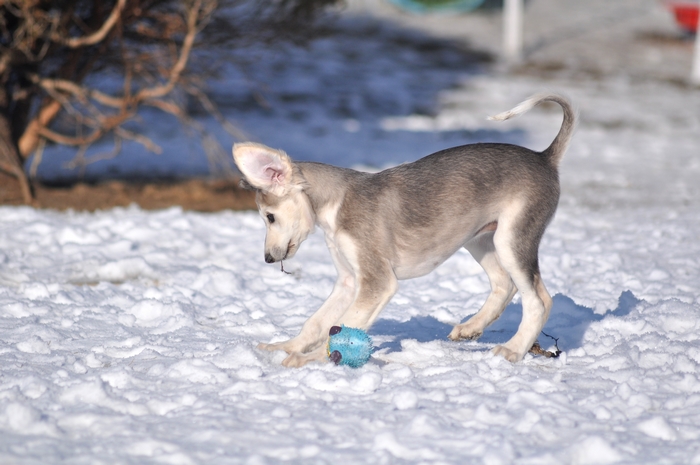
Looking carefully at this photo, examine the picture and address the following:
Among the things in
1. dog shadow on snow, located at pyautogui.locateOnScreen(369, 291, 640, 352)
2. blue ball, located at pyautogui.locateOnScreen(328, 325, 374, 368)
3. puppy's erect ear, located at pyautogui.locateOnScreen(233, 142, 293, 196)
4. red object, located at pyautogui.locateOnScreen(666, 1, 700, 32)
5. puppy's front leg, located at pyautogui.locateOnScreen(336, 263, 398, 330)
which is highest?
red object, located at pyautogui.locateOnScreen(666, 1, 700, 32)

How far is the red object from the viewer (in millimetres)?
21531

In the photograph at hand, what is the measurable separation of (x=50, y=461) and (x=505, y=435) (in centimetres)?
200

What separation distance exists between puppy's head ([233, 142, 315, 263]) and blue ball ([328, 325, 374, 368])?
0.56 metres

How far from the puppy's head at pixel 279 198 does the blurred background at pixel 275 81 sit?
447 centimetres

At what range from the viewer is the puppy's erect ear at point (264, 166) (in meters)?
4.52

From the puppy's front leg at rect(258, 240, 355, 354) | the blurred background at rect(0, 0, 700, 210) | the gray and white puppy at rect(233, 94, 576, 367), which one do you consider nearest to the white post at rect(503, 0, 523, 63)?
the blurred background at rect(0, 0, 700, 210)

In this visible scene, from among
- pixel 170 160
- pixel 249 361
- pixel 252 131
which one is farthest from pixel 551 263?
pixel 252 131

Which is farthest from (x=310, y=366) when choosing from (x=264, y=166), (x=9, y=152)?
(x=9, y=152)

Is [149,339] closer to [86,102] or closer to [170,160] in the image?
[86,102]

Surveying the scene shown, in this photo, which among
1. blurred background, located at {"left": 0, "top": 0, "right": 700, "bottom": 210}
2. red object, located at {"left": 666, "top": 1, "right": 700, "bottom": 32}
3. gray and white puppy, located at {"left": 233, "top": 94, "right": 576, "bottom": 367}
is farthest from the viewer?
red object, located at {"left": 666, "top": 1, "right": 700, "bottom": 32}

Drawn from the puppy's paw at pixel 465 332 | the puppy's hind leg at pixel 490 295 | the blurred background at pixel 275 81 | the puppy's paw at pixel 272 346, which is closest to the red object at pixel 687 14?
the blurred background at pixel 275 81

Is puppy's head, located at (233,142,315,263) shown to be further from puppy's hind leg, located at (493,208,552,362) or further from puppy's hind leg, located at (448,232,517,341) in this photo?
puppy's hind leg, located at (448,232,517,341)

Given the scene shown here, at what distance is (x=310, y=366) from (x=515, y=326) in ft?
5.91

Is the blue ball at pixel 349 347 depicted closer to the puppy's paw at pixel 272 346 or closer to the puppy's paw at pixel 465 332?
the puppy's paw at pixel 272 346
